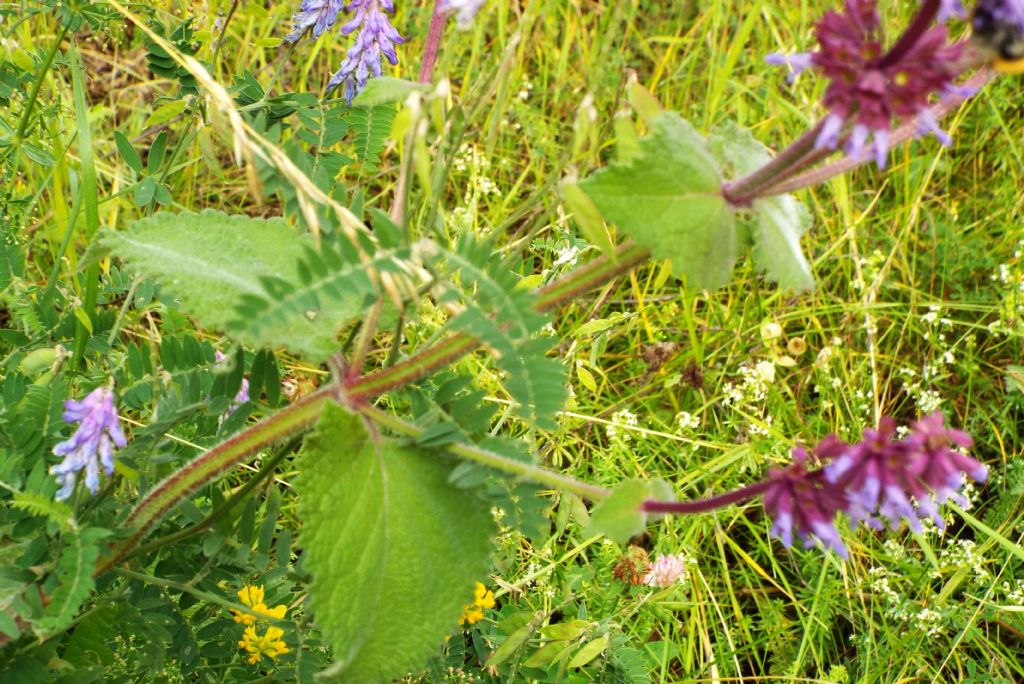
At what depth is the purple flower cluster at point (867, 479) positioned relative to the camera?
109 cm

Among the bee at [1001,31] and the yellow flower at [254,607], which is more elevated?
the bee at [1001,31]

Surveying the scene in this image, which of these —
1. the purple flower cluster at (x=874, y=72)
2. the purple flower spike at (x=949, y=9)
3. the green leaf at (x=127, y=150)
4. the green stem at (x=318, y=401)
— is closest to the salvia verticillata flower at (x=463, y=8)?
the green stem at (x=318, y=401)

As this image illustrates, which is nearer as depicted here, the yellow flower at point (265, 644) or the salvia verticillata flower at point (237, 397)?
the salvia verticillata flower at point (237, 397)

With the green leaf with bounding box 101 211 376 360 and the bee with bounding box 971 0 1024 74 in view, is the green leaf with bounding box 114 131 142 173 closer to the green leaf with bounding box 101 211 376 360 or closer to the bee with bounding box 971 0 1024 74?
the green leaf with bounding box 101 211 376 360

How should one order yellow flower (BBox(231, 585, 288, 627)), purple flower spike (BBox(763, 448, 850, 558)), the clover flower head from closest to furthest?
purple flower spike (BBox(763, 448, 850, 558)) → yellow flower (BBox(231, 585, 288, 627)) → the clover flower head

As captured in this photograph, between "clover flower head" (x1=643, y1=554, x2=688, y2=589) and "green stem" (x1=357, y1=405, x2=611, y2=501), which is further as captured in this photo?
"clover flower head" (x1=643, y1=554, x2=688, y2=589)

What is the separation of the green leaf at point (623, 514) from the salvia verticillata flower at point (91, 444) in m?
0.68

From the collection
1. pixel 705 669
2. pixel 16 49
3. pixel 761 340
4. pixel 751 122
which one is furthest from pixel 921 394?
pixel 16 49

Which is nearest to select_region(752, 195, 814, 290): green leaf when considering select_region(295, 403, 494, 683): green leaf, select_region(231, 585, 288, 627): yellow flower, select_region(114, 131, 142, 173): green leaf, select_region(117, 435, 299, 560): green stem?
select_region(295, 403, 494, 683): green leaf

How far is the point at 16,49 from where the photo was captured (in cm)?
236

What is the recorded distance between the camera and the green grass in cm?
233

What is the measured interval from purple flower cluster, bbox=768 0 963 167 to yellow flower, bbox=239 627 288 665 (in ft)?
4.07

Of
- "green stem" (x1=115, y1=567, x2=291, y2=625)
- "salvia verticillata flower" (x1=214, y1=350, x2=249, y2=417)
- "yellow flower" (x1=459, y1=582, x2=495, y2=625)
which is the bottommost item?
"yellow flower" (x1=459, y1=582, x2=495, y2=625)

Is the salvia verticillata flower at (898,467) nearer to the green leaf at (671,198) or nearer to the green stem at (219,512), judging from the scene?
the green leaf at (671,198)
